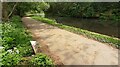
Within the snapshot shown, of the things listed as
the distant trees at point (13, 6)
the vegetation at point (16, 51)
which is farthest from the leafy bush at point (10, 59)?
the distant trees at point (13, 6)

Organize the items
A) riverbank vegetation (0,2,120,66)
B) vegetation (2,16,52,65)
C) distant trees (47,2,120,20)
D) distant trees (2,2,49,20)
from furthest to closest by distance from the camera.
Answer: distant trees (47,2,120,20)
distant trees (2,2,49,20)
riverbank vegetation (0,2,120,66)
vegetation (2,16,52,65)

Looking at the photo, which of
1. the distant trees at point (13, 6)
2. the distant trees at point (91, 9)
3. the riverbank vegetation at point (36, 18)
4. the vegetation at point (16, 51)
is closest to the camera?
the vegetation at point (16, 51)

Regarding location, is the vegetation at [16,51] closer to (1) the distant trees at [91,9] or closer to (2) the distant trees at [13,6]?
(2) the distant trees at [13,6]

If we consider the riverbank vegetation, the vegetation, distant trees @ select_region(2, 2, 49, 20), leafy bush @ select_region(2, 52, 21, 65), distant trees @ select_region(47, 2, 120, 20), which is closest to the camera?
leafy bush @ select_region(2, 52, 21, 65)

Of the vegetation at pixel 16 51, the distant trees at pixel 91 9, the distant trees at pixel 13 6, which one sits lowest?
the distant trees at pixel 91 9

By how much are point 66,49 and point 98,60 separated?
92.6 inches

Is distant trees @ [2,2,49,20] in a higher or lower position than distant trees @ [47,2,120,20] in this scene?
higher

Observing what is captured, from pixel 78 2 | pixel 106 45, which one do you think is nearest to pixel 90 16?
pixel 78 2

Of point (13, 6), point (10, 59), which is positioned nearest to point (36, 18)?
point (13, 6)

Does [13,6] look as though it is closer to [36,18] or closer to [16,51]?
[36,18]

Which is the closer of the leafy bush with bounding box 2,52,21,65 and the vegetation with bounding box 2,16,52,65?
the leafy bush with bounding box 2,52,21,65

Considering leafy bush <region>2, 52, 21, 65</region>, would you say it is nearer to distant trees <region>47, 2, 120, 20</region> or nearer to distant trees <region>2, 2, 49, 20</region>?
distant trees <region>2, 2, 49, 20</region>

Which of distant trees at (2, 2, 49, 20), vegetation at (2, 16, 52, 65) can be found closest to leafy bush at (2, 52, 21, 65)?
vegetation at (2, 16, 52, 65)

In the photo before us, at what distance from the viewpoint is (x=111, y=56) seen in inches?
355
